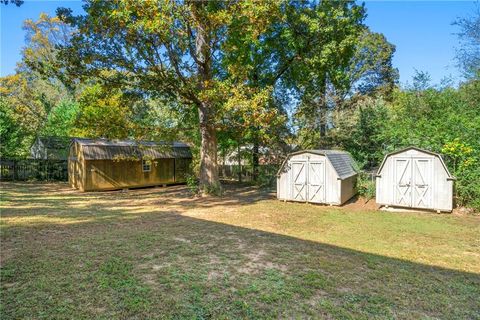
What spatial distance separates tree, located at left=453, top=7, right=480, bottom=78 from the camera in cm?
1626

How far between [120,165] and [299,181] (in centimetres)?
1034

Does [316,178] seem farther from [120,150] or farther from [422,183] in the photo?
[120,150]

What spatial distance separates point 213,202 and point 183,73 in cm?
560

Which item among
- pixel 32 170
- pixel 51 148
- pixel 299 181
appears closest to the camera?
pixel 299 181

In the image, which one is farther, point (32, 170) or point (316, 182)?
point (32, 170)

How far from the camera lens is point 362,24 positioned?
50.7 feet

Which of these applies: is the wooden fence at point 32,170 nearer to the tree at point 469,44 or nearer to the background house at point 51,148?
the background house at point 51,148

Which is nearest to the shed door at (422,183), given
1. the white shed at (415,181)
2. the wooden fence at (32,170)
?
the white shed at (415,181)

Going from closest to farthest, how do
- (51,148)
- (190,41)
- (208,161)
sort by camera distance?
(190,41), (208,161), (51,148)

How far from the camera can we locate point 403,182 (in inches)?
401

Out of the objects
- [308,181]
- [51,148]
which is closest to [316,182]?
[308,181]

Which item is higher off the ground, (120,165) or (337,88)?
(337,88)

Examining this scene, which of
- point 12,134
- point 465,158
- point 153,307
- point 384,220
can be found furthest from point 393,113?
point 12,134

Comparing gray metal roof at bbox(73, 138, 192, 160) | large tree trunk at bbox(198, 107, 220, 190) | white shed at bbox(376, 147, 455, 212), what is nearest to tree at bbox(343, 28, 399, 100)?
white shed at bbox(376, 147, 455, 212)
